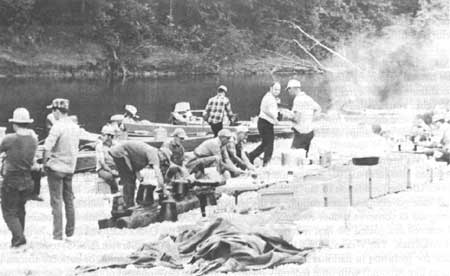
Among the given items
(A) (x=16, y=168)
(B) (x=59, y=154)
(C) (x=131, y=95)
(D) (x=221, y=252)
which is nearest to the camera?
(D) (x=221, y=252)

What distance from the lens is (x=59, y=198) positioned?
11195 mm

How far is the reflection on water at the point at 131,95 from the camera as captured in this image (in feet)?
126

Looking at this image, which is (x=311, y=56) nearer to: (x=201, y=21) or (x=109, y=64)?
(x=201, y=21)

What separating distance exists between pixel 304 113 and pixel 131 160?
480cm

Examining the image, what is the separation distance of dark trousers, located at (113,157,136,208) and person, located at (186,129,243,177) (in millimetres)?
1325

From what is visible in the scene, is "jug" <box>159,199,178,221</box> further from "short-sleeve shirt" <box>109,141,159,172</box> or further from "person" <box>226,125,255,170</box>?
"person" <box>226,125,255,170</box>

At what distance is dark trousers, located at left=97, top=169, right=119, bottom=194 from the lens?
14898mm

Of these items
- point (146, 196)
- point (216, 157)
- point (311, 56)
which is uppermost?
point (311, 56)

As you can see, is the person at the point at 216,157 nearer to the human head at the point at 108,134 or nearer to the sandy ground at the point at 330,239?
the sandy ground at the point at 330,239

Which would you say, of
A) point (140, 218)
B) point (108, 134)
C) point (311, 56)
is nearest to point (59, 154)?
point (140, 218)

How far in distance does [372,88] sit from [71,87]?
1836 centimetres

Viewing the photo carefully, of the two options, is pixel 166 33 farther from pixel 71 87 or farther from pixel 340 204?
pixel 340 204

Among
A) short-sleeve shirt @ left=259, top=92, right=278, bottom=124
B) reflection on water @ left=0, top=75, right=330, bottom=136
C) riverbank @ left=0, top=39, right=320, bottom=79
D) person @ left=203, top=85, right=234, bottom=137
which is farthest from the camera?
riverbank @ left=0, top=39, right=320, bottom=79

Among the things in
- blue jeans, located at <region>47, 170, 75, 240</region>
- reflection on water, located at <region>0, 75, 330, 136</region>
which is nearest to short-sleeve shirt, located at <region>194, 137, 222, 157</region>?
blue jeans, located at <region>47, 170, 75, 240</region>
